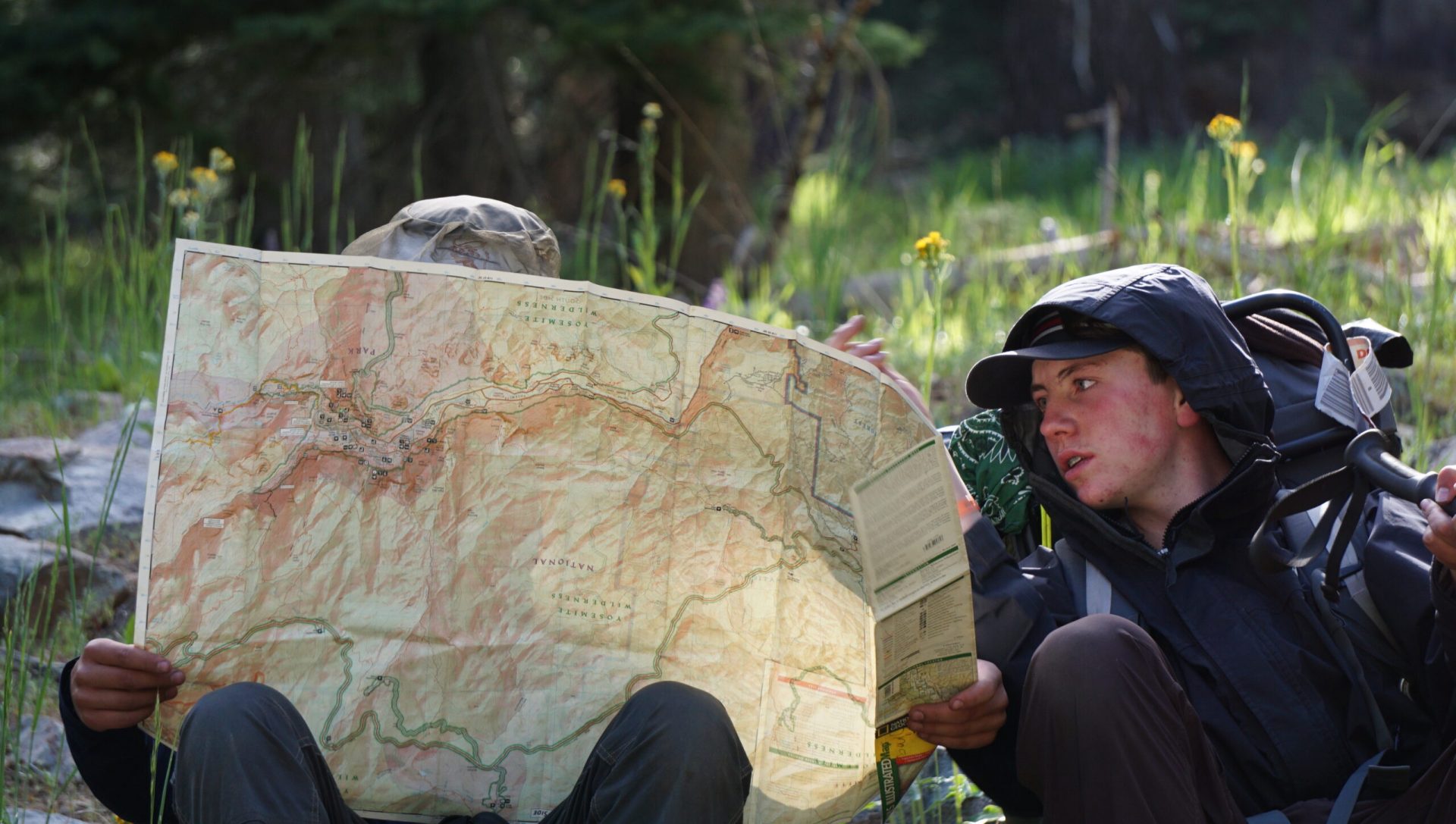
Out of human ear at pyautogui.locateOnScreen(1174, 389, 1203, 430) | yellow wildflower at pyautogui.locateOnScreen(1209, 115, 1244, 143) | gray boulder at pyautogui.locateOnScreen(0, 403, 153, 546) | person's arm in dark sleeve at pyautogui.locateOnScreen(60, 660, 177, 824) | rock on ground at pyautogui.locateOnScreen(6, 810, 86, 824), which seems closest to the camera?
person's arm in dark sleeve at pyautogui.locateOnScreen(60, 660, 177, 824)

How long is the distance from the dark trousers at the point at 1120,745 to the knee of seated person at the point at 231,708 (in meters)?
1.09

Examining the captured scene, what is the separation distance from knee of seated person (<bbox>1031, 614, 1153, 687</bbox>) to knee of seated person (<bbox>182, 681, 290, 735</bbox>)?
110 centimetres

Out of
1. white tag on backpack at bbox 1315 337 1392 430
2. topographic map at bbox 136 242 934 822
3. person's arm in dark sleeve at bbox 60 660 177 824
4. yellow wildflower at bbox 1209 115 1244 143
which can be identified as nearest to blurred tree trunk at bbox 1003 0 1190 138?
yellow wildflower at bbox 1209 115 1244 143

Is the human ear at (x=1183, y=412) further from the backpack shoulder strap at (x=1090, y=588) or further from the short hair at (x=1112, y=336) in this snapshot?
the backpack shoulder strap at (x=1090, y=588)

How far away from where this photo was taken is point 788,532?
2104mm

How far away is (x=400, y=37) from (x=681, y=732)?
4977 mm

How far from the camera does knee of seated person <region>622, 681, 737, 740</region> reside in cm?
192

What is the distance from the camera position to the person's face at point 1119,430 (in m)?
2.37

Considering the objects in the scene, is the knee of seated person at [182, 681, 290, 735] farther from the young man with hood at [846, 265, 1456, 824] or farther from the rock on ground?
the young man with hood at [846, 265, 1456, 824]

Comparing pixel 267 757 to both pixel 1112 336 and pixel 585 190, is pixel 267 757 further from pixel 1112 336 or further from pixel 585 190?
pixel 585 190

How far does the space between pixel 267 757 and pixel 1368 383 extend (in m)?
1.80

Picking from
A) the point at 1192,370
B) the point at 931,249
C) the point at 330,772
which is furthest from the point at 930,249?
the point at 330,772

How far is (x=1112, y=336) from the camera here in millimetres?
2393

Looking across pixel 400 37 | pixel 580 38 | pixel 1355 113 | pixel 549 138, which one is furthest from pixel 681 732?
pixel 1355 113
